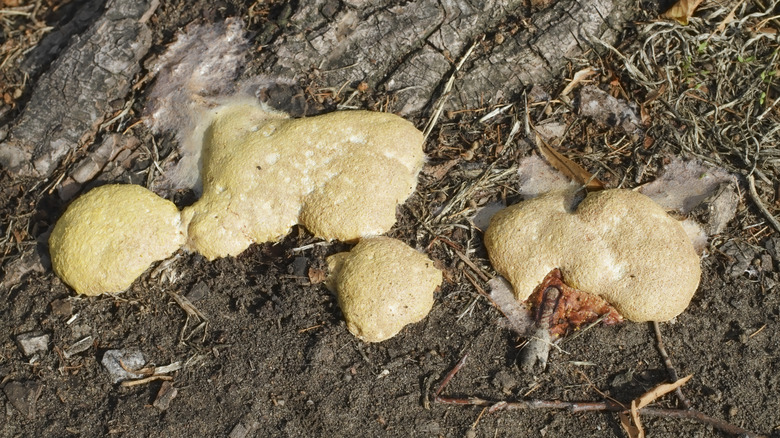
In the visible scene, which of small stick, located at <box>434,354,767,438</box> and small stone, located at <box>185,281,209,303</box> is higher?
small stone, located at <box>185,281,209,303</box>

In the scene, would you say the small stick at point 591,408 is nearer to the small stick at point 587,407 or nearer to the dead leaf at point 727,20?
the small stick at point 587,407

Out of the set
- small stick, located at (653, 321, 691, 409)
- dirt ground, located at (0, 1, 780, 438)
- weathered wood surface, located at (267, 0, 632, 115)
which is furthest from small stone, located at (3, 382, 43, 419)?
small stick, located at (653, 321, 691, 409)

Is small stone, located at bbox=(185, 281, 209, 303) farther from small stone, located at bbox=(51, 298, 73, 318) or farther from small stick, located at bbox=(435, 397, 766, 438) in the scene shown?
small stick, located at bbox=(435, 397, 766, 438)

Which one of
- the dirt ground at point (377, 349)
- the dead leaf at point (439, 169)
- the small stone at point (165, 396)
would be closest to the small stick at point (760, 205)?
the dirt ground at point (377, 349)

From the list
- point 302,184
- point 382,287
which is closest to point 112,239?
point 302,184

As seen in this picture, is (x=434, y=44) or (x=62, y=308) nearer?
(x=62, y=308)

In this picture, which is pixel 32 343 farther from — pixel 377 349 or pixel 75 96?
pixel 377 349
